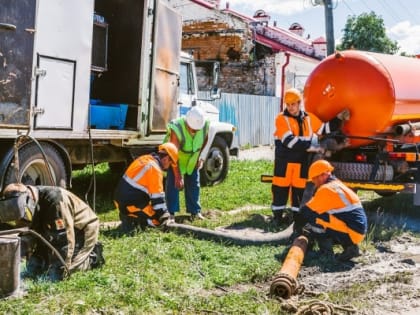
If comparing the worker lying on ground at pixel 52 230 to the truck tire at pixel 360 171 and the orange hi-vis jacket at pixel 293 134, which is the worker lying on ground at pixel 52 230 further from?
the truck tire at pixel 360 171

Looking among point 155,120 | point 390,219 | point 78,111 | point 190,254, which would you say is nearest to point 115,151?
point 155,120

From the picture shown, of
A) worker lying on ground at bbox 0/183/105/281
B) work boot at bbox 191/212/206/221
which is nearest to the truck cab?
work boot at bbox 191/212/206/221

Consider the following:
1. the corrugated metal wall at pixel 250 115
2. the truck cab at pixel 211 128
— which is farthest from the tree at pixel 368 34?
the truck cab at pixel 211 128

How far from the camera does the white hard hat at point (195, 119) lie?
7898 millimetres

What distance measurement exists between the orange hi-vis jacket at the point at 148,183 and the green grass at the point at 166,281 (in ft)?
1.02

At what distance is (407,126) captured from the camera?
8.28m

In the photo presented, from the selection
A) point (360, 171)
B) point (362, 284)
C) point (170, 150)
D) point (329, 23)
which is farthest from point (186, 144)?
point (329, 23)

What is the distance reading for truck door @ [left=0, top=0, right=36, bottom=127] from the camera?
6254 mm

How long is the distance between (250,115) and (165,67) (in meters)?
11.8

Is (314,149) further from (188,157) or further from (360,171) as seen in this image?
(188,157)

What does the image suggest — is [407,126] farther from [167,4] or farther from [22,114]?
[22,114]

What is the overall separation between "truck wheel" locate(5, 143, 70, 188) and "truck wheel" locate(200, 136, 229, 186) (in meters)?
3.69

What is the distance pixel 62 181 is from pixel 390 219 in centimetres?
468

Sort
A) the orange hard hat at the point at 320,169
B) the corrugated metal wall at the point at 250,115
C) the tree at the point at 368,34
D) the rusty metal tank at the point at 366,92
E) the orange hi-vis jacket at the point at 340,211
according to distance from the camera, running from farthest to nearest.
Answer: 1. the tree at the point at 368,34
2. the corrugated metal wall at the point at 250,115
3. the rusty metal tank at the point at 366,92
4. the orange hard hat at the point at 320,169
5. the orange hi-vis jacket at the point at 340,211
